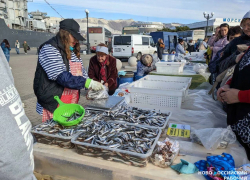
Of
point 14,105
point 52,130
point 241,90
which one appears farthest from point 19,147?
point 241,90

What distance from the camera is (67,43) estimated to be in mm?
2520

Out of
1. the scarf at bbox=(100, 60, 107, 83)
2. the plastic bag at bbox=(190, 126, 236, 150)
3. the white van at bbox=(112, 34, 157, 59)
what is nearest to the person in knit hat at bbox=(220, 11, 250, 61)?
the plastic bag at bbox=(190, 126, 236, 150)

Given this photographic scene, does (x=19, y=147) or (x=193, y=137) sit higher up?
(x=19, y=147)

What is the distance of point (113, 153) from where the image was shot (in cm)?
164

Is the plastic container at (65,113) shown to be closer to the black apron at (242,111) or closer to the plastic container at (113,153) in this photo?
the plastic container at (113,153)

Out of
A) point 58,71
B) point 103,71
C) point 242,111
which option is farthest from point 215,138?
point 103,71

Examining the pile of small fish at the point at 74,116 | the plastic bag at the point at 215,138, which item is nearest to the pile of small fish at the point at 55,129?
the pile of small fish at the point at 74,116

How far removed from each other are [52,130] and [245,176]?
1.77 meters

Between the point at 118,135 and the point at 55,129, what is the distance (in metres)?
0.69

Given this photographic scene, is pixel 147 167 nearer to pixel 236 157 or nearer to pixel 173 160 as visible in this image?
pixel 173 160

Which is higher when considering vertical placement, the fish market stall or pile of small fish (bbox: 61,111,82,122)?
pile of small fish (bbox: 61,111,82,122)

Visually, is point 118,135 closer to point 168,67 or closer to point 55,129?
point 55,129

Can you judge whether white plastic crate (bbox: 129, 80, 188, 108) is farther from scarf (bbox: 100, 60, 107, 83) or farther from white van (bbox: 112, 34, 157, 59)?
white van (bbox: 112, 34, 157, 59)

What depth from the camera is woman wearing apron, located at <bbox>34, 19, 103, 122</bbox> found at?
93.6 inches
